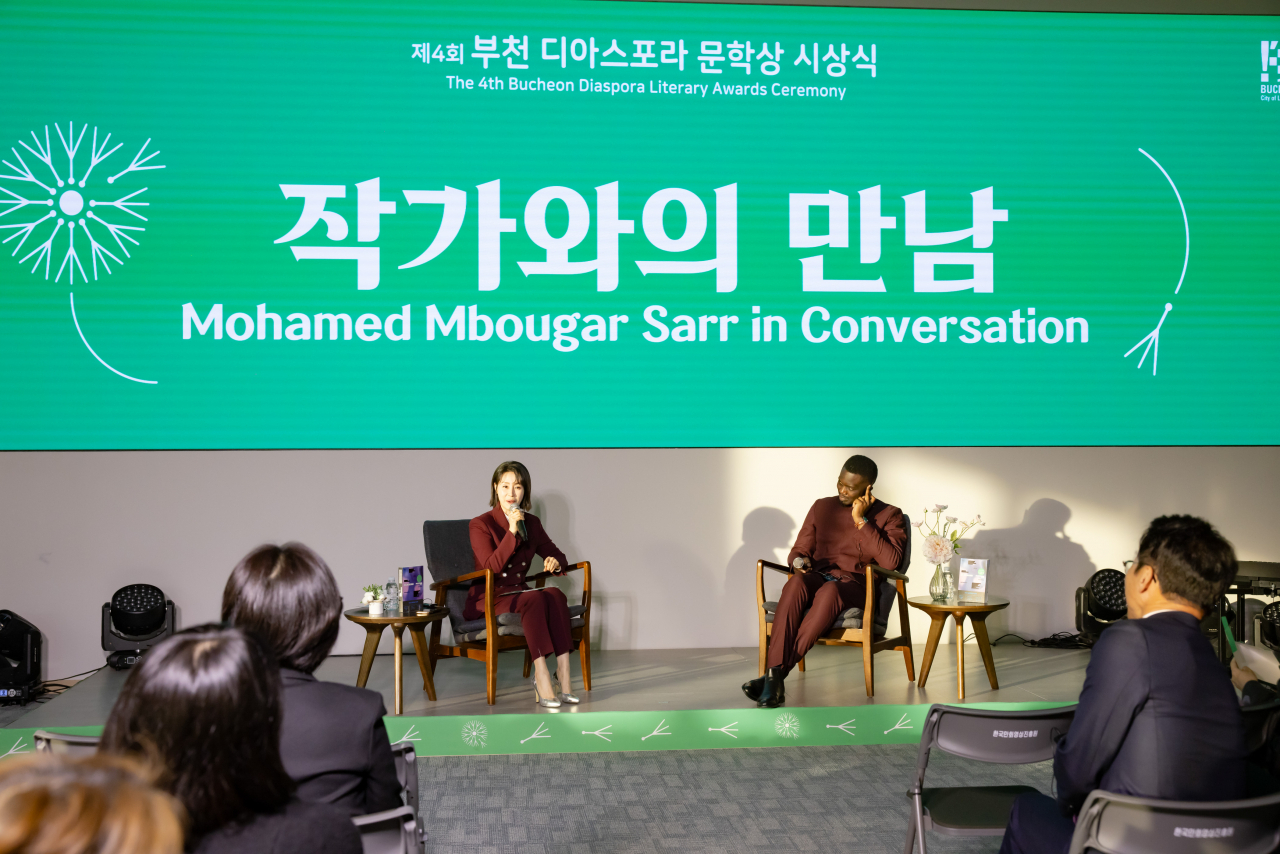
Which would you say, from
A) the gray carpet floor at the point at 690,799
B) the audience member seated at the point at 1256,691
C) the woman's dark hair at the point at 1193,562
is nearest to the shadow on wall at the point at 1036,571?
the gray carpet floor at the point at 690,799

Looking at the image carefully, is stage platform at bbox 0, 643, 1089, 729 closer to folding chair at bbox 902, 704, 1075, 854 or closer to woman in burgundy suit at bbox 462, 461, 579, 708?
woman in burgundy suit at bbox 462, 461, 579, 708

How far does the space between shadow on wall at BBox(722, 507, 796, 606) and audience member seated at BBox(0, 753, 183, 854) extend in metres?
4.85

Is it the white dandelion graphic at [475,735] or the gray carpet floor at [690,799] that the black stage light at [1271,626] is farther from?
the white dandelion graphic at [475,735]

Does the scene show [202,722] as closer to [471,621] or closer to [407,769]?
[407,769]

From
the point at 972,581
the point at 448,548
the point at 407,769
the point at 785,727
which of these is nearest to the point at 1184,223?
the point at 972,581

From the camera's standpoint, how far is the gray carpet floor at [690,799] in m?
3.09

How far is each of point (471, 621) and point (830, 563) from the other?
176 cm

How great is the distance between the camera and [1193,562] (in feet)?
6.74

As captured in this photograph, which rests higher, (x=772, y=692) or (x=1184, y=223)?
(x=1184, y=223)

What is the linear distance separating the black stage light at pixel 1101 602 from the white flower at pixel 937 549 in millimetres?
1302

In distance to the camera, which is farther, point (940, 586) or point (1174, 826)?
point (940, 586)

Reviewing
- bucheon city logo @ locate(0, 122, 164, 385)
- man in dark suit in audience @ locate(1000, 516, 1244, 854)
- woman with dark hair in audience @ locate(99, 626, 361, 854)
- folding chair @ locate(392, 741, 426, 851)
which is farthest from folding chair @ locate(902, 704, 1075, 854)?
bucheon city logo @ locate(0, 122, 164, 385)

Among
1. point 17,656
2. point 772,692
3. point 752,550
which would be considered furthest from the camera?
point 752,550

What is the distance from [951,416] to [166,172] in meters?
4.39
